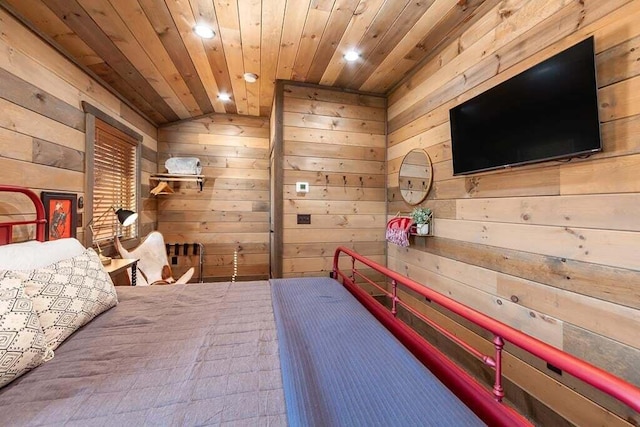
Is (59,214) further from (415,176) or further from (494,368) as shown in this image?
(415,176)

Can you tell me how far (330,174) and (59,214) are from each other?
223 cm

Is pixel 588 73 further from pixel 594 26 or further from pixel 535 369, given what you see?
pixel 535 369

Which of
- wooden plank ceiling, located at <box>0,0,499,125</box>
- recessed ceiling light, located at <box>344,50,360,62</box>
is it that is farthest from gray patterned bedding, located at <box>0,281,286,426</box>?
recessed ceiling light, located at <box>344,50,360,62</box>

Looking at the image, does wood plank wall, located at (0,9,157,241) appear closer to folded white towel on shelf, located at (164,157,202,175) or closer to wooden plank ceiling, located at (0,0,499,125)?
wooden plank ceiling, located at (0,0,499,125)

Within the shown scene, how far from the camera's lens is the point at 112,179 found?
277 cm

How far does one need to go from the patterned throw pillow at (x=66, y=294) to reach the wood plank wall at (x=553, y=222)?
2.17 meters

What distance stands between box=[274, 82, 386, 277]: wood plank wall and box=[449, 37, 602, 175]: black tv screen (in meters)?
1.21

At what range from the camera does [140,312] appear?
1.37m

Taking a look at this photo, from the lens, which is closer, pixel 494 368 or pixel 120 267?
pixel 494 368

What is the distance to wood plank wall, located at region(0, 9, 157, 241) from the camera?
5.13 ft

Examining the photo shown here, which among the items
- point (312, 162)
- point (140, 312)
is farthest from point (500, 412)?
point (312, 162)

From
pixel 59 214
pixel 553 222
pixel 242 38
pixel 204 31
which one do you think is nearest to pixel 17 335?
pixel 59 214

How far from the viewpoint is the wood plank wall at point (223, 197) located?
3.64 metres

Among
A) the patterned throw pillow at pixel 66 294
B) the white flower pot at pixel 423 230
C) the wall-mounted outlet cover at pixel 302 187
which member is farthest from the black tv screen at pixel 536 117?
the patterned throw pillow at pixel 66 294
